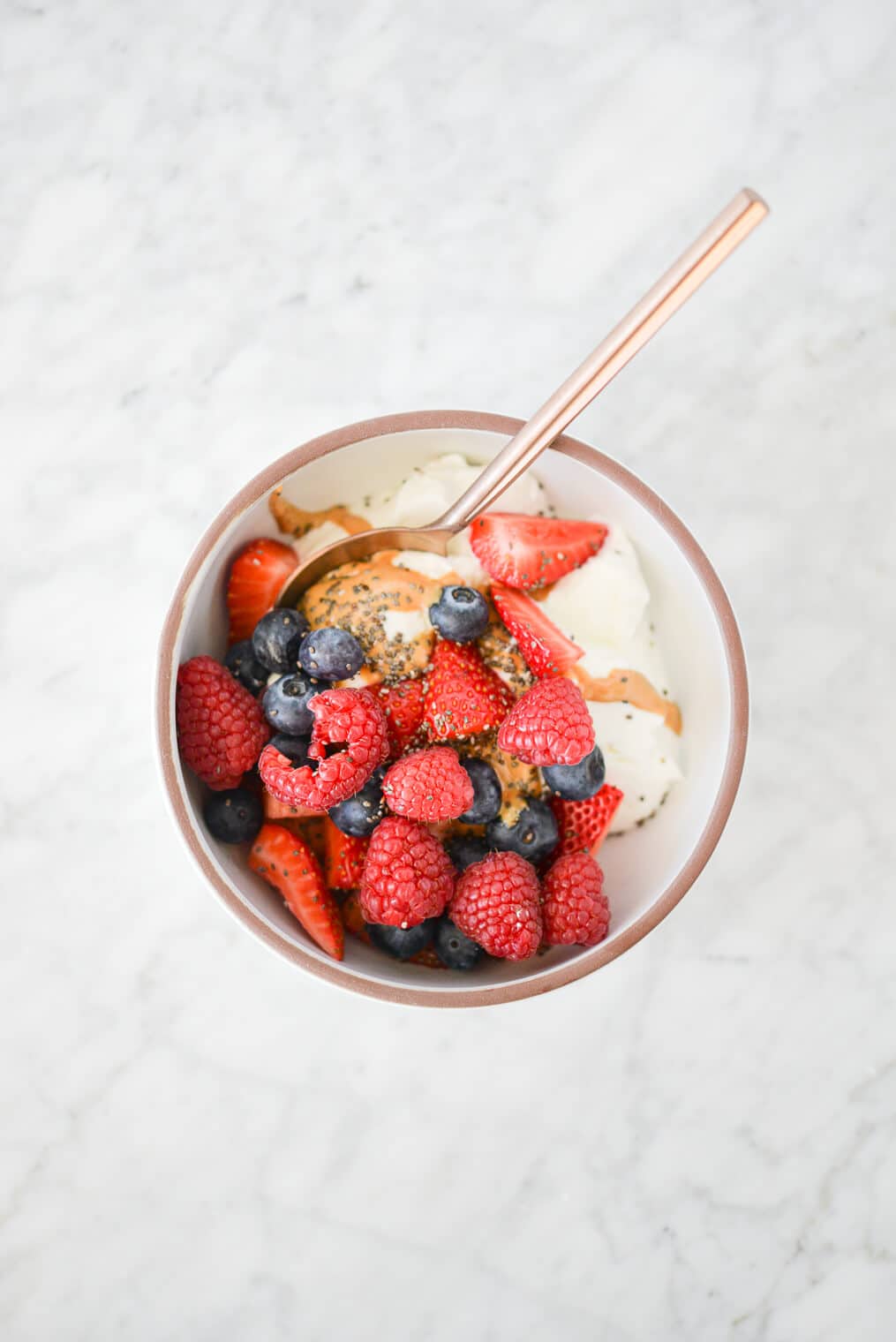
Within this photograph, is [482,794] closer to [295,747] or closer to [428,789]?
[428,789]

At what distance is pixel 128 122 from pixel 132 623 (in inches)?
26.0

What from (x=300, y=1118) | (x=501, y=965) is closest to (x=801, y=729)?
(x=501, y=965)

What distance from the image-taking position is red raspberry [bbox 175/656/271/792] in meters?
1.10

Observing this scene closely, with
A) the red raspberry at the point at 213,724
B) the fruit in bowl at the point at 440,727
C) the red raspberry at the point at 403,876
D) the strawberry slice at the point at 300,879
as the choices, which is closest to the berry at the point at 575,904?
the fruit in bowl at the point at 440,727

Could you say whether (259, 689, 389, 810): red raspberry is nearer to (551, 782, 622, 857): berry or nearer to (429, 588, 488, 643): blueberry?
(429, 588, 488, 643): blueberry

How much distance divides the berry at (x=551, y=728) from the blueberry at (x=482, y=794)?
0.16ft

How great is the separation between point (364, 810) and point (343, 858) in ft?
0.28

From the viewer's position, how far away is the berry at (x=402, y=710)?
117 cm

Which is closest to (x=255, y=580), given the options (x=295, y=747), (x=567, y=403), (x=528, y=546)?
(x=295, y=747)

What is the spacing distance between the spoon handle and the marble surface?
30 cm

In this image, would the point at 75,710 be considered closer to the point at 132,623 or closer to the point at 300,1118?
the point at 132,623

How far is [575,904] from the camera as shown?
112cm

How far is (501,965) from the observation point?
3.96ft

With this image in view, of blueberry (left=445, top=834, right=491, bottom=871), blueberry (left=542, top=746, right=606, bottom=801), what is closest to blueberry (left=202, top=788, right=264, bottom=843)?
blueberry (left=445, top=834, right=491, bottom=871)
